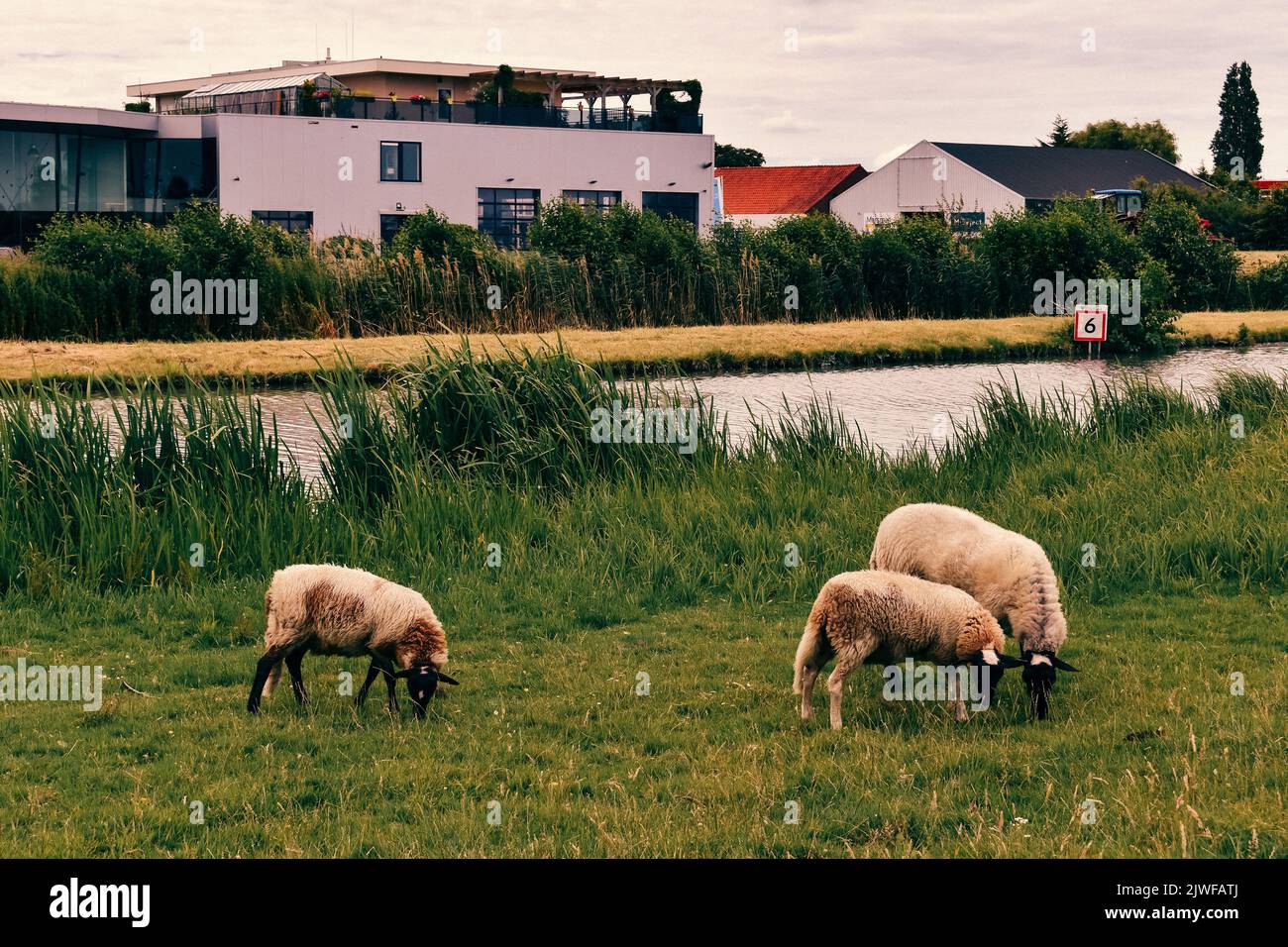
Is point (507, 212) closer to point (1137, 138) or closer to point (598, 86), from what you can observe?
point (598, 86)

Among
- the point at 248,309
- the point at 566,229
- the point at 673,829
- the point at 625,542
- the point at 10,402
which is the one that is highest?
the point at 566,229

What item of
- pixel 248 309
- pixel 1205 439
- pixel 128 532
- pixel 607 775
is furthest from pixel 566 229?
pixel 607 775

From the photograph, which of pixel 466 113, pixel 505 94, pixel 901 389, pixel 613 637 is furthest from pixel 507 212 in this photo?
pixel 613 637

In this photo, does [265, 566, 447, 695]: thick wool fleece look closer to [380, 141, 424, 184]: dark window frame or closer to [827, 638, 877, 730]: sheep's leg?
[827, 638, 877, 730]: sheep's leg

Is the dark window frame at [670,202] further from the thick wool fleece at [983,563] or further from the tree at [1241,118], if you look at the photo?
the tree at [1241,118]

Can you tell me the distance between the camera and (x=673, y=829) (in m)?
6.16

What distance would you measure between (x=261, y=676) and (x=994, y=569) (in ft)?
14.5

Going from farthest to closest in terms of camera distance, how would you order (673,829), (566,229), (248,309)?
1. (566,229)
2. (248,309)
3. (673,829)

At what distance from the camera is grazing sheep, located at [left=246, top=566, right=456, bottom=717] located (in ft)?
25.5

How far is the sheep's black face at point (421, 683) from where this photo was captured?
303 inches

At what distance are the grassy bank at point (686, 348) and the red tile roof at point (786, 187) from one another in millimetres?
48006

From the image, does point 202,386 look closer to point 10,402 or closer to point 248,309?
point 10,402
